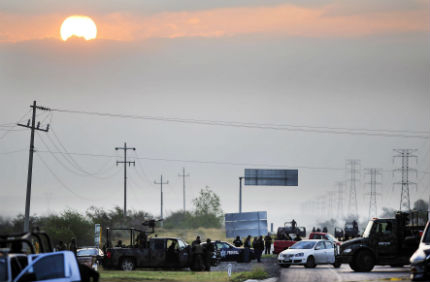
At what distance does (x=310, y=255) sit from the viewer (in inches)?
2056

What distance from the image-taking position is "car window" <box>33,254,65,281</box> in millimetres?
23453

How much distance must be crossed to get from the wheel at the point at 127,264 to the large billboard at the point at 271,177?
45.6 metres

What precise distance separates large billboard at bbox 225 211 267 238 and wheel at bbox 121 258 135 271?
34.8 meters

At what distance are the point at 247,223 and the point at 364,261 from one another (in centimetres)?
3944

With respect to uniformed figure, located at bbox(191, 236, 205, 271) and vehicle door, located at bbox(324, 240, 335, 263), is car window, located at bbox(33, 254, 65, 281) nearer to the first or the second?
uniformed figure, located at bbox(191, 236, 205, 271)

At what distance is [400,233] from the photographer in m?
44.2

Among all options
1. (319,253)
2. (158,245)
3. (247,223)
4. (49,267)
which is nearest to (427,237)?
(49,267)

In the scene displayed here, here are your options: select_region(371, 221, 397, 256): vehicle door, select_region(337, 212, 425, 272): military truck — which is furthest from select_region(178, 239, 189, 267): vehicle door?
select_region(371, 221, 397, 256): vehicle door

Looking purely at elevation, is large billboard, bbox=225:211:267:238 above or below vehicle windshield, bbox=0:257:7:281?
above

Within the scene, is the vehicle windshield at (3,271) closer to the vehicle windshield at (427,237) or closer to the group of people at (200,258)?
the vehicle windshield at (427,237)

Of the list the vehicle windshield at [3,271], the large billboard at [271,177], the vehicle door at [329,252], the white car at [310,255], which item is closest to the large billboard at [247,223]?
the large billboard at [271,177]

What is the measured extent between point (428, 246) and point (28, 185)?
4340 centimetres

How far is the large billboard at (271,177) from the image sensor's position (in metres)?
94.2

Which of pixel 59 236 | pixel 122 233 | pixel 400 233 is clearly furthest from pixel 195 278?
pixel 122 233
